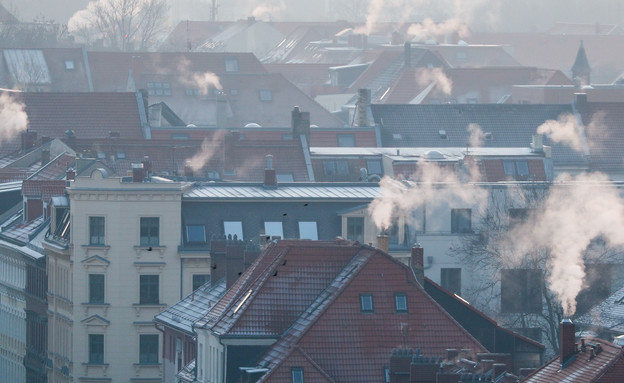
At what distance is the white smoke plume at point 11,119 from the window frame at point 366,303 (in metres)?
47.3

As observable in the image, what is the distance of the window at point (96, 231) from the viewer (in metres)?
64.1

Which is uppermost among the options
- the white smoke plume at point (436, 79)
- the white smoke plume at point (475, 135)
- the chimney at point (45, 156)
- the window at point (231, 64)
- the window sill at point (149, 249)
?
the window at point (231, 64)

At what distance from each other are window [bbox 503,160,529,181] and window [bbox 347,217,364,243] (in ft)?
54.4

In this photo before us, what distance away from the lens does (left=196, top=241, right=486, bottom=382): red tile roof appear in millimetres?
46000

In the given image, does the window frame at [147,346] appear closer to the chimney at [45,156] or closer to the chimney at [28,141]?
the chimney at [45,156]

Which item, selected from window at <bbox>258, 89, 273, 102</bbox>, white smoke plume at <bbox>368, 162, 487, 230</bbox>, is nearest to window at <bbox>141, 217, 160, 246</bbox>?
white smoke plume at <bbox>368, 162, 487, 230</bbox>

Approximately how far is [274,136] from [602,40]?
297 ft

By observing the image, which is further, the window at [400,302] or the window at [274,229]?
the window at [274,229]

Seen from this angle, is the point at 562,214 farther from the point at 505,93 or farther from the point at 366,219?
the point at 505,93

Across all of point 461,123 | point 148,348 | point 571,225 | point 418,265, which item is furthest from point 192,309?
point 461,123

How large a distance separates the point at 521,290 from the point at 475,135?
31383 mm

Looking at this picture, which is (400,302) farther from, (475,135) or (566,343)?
(475,135)

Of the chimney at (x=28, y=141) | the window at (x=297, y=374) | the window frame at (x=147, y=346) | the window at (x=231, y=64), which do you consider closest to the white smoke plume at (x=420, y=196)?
the window frame at (x=147, y=346)

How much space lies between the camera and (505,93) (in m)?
127
